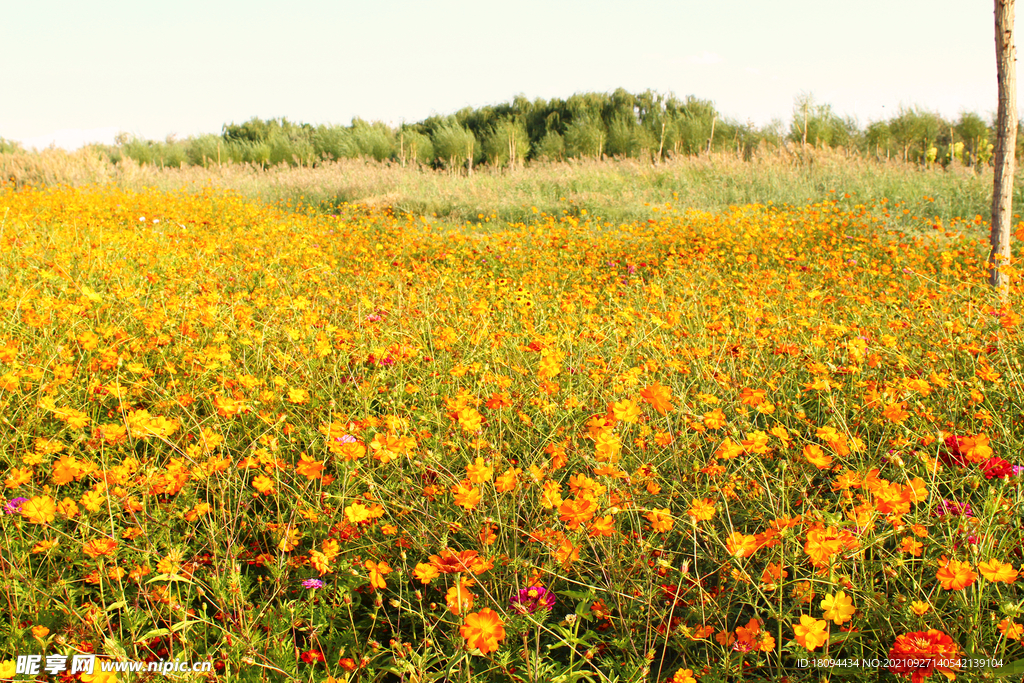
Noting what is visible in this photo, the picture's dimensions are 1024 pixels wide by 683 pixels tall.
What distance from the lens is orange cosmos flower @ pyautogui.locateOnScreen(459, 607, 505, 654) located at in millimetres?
994

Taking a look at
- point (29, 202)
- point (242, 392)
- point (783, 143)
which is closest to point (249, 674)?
point (242, 392)

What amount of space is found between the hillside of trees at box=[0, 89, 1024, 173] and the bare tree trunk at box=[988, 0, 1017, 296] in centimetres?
1010

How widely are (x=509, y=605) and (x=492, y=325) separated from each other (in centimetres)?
163

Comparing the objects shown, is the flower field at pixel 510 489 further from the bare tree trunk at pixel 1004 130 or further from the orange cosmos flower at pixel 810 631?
the bare tree trunk at pixel 1004 130

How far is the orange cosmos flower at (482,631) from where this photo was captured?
3.26 feet

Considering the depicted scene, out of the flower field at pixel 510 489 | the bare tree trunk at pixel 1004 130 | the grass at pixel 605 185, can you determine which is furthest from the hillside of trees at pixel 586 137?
the flower field at pixel 510 489

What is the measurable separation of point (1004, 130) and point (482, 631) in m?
3.91

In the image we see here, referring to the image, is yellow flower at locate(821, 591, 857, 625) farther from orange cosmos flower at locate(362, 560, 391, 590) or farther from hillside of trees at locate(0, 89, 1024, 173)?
hillside of trees at locate(0, 89, 1024, 173)

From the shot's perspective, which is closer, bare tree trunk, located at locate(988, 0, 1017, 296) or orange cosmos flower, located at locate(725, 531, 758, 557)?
orange cosmos flower, located at locate(725, 531, 758, 557)

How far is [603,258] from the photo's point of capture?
195 inches

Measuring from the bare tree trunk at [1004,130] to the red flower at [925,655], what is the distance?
111 inches

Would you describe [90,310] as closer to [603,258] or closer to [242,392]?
[242,392]

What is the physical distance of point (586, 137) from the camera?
51.5 ft

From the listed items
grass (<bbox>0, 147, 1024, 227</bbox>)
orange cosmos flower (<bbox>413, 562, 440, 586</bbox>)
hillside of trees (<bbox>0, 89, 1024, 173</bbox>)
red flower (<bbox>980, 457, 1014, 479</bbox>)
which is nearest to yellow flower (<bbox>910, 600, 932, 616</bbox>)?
red flower (<bbox>980, 457, 1014, 479</bbox>)
